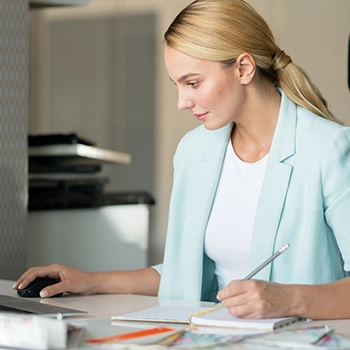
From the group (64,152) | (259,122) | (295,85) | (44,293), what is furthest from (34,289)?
(64,152)

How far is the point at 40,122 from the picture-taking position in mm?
4746

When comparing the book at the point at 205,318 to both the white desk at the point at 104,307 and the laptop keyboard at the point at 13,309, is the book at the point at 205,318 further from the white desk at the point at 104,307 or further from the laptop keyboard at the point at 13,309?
the laptop keyboard at the point at 13,309

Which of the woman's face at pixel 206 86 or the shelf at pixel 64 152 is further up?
the woman's face at pixel 206 86

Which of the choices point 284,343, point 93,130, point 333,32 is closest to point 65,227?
point 284,343

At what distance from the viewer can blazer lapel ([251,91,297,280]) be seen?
1.43 meters

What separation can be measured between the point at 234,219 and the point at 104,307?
1.23 ft

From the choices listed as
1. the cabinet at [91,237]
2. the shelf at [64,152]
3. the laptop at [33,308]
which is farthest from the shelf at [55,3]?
the laptop at [33,308]

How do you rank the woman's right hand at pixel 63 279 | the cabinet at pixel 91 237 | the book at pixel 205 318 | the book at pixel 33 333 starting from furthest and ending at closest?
1. the cabinet at pixel 91 237
2. the woman's right hand at pixel 63 279
3. the book at pixel 205 318
4. the book at pixel 33 333

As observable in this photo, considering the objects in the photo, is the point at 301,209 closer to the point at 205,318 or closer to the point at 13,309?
the point at 205,318

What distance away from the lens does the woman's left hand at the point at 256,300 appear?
1.12 metres

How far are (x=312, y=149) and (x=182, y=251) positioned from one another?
0.40 meters

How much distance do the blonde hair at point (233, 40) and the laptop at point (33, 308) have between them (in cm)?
57

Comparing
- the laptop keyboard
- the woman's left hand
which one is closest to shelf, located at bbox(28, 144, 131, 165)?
the laptop keyboard

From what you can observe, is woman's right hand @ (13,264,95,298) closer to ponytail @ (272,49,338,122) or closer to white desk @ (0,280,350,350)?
white desk @ (0,280,350,350)
